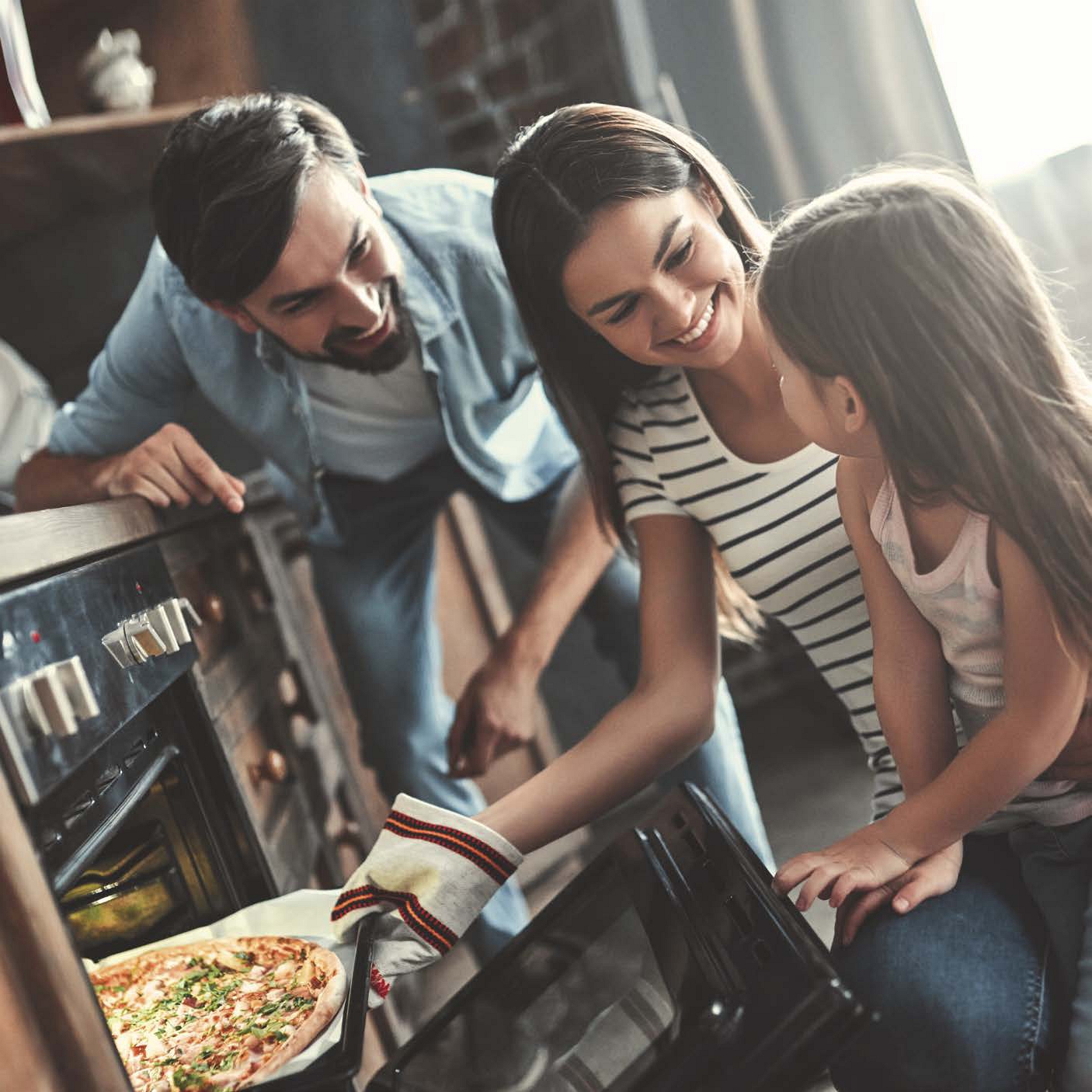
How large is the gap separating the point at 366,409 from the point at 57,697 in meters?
0.86

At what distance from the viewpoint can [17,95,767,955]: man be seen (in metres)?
1.16

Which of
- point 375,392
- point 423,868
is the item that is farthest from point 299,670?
point 423,868

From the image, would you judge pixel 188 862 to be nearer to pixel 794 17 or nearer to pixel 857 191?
pixel 857 191

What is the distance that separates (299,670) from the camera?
69.6 inches

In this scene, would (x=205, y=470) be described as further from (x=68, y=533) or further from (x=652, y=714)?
(x=652, y=714)

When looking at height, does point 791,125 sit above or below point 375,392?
above

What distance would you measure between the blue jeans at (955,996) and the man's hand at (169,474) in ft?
2.64

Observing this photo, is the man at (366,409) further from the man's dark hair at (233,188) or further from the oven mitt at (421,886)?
the oven mitt at (421,886)

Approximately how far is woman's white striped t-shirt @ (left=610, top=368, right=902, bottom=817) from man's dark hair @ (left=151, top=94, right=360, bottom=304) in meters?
0.40

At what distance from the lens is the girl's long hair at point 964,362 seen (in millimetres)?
763

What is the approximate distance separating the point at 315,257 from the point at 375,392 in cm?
32

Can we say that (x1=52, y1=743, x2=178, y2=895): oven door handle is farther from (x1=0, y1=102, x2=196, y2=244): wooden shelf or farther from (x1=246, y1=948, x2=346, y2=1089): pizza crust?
(x1=0, y1=102, x2=196, y2=244): wooden shelf

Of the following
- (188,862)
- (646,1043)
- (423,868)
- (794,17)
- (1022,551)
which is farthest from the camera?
(794,17)

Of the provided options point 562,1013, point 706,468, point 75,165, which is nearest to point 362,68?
point 75,165
